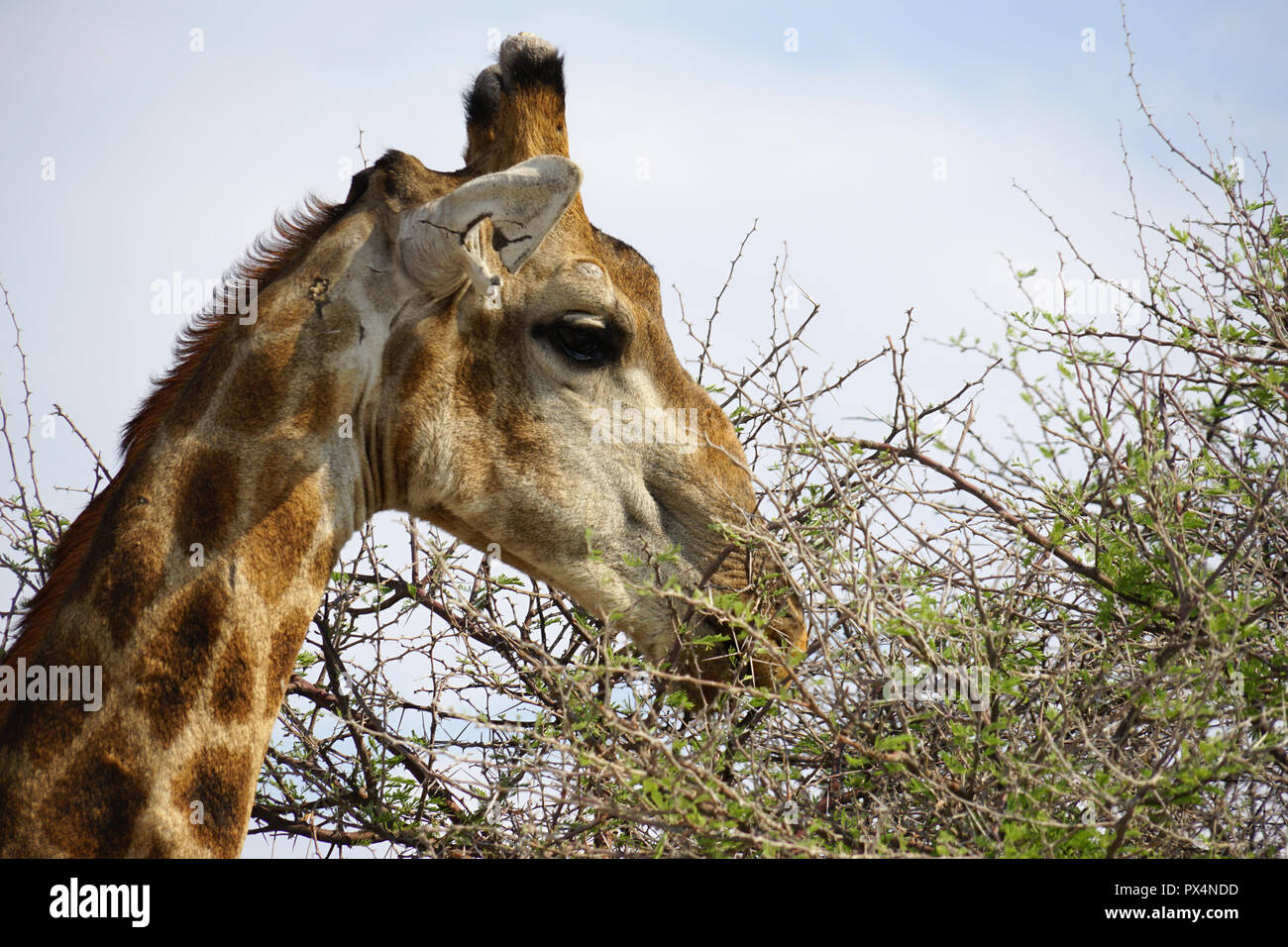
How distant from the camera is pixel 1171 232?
4410 millimetres

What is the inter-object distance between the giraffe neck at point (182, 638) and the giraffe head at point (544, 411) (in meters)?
0.33

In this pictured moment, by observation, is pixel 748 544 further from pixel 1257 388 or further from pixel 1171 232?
pixel 1171 232

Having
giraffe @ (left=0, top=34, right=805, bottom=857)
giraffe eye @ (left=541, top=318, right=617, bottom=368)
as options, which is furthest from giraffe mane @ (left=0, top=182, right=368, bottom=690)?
giraffe eye @ (left=541, top=318, right=617, bottom=368)

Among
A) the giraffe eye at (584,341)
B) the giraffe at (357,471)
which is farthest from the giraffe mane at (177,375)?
the giraffe eye at (584,341)

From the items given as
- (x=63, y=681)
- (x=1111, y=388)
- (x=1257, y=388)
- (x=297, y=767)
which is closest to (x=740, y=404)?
(x=1111, y=388)

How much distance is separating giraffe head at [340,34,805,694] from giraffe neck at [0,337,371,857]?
33 centimetres

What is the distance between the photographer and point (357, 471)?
3.60 m

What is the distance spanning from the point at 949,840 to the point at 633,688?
0.99 metres

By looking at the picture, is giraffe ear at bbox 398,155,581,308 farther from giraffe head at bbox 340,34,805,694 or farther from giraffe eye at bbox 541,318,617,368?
giraffe eye at bbox 541,318,617,368

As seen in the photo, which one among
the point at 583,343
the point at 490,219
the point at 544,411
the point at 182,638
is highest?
the point at 490,219

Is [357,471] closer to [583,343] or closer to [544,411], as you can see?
[544,411]

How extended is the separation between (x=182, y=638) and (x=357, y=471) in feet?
2.42

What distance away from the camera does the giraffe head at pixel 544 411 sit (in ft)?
11.9

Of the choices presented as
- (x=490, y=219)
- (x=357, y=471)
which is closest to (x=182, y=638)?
(x=357, y=471)
